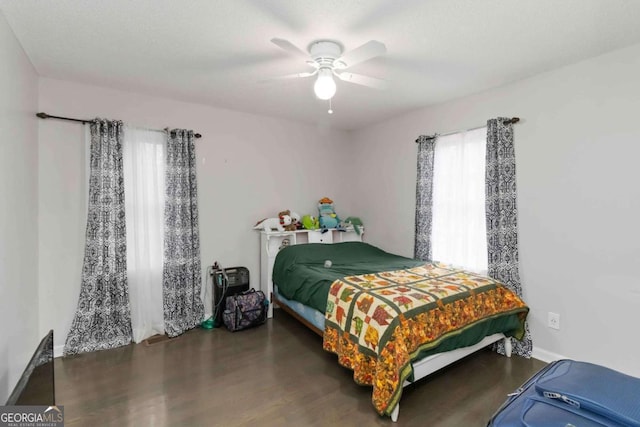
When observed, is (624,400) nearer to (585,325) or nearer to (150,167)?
(585,325)

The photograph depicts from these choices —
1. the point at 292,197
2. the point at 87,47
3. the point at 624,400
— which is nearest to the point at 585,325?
the point at 624,400

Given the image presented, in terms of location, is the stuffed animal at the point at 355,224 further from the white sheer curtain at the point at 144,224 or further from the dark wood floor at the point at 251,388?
the white sheer curtain at the point at 144,224

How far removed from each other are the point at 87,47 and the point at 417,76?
8.26 feet

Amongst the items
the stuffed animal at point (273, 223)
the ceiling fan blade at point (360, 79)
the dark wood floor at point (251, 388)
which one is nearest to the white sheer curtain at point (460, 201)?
the dark wood floor at point (251, 388)

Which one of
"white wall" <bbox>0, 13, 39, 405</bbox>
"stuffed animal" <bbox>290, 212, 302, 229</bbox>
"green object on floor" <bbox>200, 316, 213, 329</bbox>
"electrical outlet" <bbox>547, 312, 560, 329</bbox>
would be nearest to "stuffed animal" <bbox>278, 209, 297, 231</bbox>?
"stuffed animal" <bbox>290, 212, 302, 229</bbox>

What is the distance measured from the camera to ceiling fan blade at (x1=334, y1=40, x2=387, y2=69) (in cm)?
172

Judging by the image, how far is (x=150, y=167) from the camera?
3.03m

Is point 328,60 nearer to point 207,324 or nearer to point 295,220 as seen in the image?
point 295,220

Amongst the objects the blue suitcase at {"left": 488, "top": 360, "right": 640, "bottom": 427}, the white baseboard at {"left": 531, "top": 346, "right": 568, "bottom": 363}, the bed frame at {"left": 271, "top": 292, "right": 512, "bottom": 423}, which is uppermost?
the blue suitcase at {"left": 488, "top": 360, "right": 640, "bottom": 427}

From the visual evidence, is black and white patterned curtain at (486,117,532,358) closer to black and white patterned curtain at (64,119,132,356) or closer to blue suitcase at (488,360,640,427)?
blue suitcase at (488,360,640,427)

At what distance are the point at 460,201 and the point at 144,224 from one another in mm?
3185

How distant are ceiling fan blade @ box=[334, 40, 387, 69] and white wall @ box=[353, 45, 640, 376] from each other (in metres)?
1.66

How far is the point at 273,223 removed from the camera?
3705 millimetres

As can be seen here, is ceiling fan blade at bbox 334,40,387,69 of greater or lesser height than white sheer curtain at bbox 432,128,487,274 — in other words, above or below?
above
